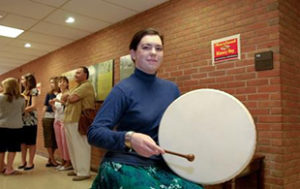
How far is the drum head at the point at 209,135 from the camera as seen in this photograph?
1028 mm

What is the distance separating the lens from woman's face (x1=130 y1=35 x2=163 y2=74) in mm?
1277

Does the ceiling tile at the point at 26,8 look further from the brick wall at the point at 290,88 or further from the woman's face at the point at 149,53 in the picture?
the brick wall at the point at 290,88

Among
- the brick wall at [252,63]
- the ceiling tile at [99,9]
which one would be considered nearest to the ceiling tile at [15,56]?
the ceiling tile at [99,9]

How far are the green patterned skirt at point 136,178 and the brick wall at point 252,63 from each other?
1410 mm

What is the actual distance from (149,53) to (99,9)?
8.49 ft

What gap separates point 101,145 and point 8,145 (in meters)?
3.41

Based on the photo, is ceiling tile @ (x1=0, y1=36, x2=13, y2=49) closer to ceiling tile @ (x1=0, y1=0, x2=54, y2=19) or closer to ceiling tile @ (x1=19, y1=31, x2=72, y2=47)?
ceiling tile @ (x1=19, y1=31, x2=72, y2=47)

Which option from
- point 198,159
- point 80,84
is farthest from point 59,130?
point 198,159

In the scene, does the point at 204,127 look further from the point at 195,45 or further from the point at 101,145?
the point at 195,45

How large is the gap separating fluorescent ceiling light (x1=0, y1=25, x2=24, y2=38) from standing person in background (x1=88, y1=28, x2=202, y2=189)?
13.0 ft

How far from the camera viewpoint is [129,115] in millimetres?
1193

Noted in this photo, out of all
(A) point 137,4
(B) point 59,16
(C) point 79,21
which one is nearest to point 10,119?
(B) point 59,16

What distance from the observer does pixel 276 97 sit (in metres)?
2.24

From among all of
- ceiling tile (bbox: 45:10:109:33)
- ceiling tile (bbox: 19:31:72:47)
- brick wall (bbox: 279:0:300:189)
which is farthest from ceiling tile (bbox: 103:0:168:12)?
ceiling tile (bbox: 19:31:72:47)
